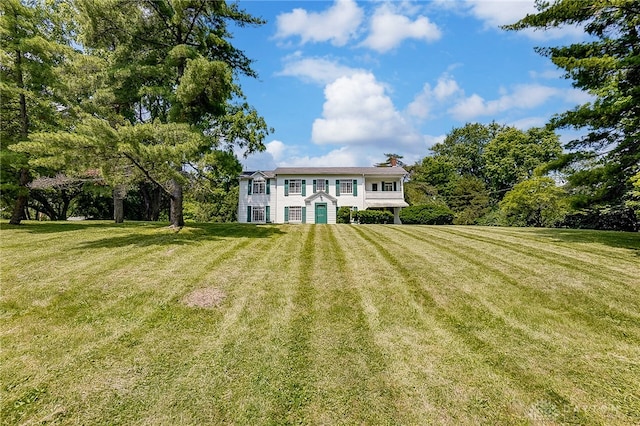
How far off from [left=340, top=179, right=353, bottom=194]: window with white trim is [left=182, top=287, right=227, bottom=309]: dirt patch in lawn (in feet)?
77.3

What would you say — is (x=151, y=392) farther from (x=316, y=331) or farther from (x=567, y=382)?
(x=567, y=382)

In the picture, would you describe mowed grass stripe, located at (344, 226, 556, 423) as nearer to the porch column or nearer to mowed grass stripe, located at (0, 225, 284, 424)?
mowed grass stripe, located at (0, 225, 284, 424)

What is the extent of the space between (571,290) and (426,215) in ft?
73.8

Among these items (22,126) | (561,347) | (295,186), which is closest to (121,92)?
(22,126)

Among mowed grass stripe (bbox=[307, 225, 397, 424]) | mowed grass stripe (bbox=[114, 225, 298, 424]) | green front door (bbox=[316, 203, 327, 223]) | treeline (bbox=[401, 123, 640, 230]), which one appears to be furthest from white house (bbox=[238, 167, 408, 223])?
mowed grass stripe (bbox=[114, 225, 298, 424])

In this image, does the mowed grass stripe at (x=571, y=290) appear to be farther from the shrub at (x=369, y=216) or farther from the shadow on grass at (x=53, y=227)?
the shrub at (x=369, y=216)

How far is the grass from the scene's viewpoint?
326cm

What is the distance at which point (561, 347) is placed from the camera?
4.26m

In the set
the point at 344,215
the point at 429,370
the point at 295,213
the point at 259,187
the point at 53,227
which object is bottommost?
the point at 429,370

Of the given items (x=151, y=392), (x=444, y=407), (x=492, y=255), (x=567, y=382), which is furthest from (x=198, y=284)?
(x=492, y=255)

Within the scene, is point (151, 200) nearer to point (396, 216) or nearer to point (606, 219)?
point (396, 216)

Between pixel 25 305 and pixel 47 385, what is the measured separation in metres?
2.49

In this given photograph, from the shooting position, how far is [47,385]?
3465 mm

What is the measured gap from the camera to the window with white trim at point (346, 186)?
1144 inches
